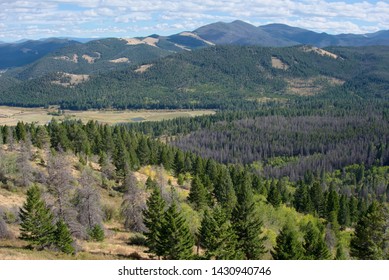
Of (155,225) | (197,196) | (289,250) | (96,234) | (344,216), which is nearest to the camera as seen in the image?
(289,250)

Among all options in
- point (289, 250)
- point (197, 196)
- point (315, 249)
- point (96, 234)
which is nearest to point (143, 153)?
point (197, 196)

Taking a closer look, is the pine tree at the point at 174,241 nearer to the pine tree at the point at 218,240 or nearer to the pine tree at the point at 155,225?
the pine tree at the point at 155,225

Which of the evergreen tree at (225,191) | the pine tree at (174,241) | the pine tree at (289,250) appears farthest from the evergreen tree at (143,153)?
the pine tree at (174,241)

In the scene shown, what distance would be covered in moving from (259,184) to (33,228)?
76.3 metres

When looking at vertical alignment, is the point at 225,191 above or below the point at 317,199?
above

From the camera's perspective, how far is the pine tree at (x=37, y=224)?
129ft

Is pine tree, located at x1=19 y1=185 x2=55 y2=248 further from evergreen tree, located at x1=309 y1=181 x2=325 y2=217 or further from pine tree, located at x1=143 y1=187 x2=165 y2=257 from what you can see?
evergreen tree, located at x1=309 y1=181 x2=325 y2=217

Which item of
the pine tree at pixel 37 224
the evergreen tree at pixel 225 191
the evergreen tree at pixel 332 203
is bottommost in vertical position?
the evergreen tree at pixel 332 203

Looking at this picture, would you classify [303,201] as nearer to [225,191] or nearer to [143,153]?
[225,191]

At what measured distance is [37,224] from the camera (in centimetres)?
3991

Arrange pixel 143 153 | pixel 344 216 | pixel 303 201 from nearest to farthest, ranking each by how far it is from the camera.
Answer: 1. pixel 344 216
2. pixel 303 201
3. pixel 143 153

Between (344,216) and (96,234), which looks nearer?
(96,234)

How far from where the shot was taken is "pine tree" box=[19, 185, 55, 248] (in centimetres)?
3938

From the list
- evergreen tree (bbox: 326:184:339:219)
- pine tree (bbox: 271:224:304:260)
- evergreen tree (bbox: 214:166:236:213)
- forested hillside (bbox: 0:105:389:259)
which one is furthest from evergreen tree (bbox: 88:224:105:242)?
evergreen tree (bbox: 326:184:339:219)
